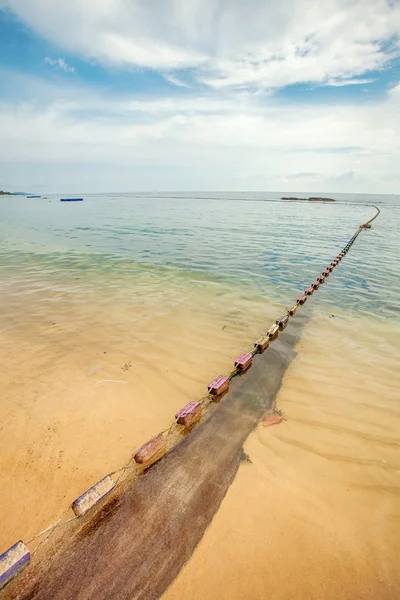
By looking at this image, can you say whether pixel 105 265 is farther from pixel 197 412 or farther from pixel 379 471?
pixel 379 471

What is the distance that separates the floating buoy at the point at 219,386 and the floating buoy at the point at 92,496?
2232 millimetres

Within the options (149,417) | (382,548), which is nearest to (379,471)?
(382,548)

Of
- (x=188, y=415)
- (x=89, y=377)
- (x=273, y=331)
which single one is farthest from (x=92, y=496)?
(x=273, y=331)

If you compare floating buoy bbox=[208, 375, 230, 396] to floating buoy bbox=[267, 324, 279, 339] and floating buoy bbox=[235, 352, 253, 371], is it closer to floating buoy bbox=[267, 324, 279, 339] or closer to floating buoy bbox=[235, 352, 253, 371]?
floating buoy bbox=[235, 352, 253, 371]

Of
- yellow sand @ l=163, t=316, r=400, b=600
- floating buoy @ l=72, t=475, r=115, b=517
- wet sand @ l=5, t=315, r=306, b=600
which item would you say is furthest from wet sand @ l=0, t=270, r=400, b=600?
floating buoy @ l=72, t=475, r=115, b=517

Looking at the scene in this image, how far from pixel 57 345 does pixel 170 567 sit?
5.45 meters

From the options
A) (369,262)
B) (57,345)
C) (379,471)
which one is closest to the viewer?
(379,471)

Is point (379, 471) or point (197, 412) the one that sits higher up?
point (197, 412)

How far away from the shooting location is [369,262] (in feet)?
56.7

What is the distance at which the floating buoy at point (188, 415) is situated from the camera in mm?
4348

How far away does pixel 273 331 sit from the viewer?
25.0ft

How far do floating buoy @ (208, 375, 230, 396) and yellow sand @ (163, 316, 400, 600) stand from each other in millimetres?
1008

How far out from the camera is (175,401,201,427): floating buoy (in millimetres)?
4348

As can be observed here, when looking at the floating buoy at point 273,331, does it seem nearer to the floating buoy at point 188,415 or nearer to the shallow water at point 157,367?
the shallow water at point 157,367
